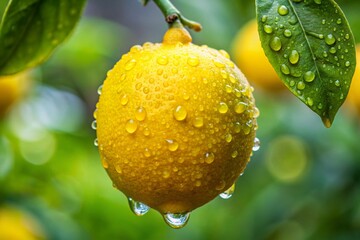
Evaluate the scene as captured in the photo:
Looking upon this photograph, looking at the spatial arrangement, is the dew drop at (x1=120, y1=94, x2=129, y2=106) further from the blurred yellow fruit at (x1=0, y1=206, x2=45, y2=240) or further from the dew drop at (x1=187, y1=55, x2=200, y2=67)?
the blurred yellow fruit at (x1=0, y1=206, x2=45, y2=240)

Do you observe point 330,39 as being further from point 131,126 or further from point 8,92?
point 8,92

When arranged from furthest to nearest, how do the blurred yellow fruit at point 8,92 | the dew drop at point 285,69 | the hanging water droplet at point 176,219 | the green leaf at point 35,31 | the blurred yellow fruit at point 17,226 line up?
the blurred yellow fruit at point 8,92 < the blurred yellow fruit at point 17,226 < the green leaf at point 35,31 < the hanging water droplet at point 176,219 < the dew drop at point 285,69

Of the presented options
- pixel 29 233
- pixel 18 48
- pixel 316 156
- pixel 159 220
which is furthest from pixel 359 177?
pixel 18 48

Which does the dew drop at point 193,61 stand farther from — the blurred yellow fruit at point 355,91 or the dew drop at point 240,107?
the blurred yellow fruit at point 355,91

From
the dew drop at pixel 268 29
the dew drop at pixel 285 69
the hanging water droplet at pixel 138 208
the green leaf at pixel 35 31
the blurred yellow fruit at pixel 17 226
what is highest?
the dew drop at pixel 268 29

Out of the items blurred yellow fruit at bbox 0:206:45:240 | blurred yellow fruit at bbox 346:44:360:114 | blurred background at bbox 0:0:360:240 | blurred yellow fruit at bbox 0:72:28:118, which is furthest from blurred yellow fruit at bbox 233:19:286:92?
blurred yellow fruit at bbox 0:206:45:240

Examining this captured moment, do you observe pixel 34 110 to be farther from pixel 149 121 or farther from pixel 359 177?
pixel 149 121

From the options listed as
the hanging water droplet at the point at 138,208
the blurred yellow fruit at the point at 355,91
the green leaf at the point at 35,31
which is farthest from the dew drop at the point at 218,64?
the blurred yellow fruit at the point at 355,91
